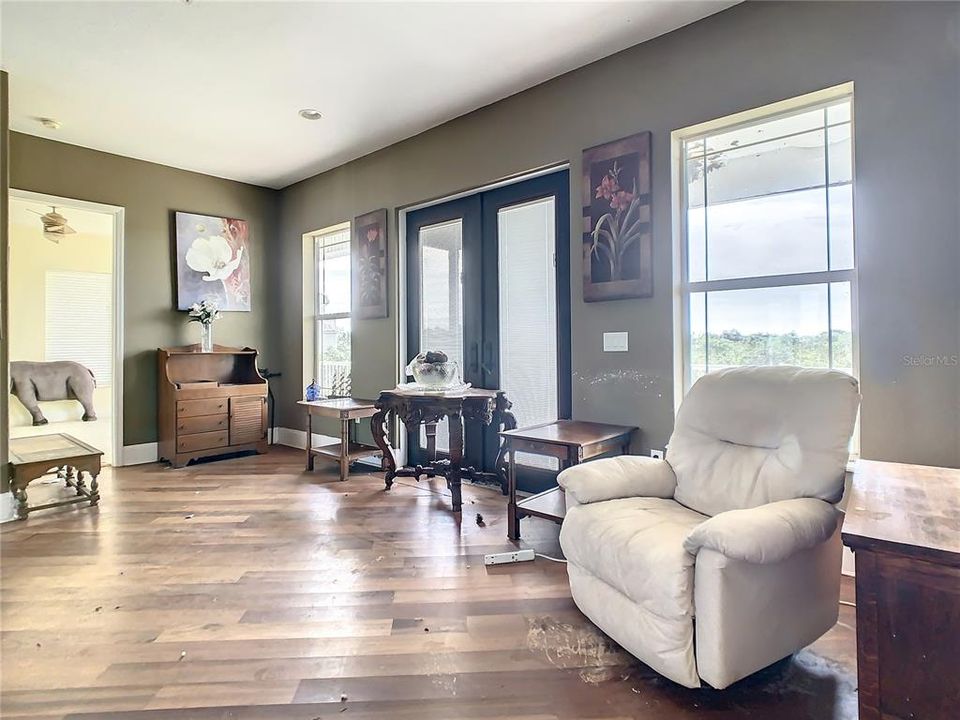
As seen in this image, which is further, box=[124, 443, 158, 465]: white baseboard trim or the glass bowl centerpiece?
box=[124, 443, 158, 465]: white baseboard trim

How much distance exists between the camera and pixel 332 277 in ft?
17.2

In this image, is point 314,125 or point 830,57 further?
point 314,125

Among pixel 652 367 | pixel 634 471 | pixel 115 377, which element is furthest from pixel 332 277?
pixel 634 471

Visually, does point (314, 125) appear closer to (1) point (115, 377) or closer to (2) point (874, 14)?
(1) point (115, 377)

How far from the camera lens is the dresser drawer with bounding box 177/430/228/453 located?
177 inches

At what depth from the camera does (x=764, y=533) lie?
4.71 feet

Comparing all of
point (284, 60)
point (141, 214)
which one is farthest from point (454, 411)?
point (141, 214)

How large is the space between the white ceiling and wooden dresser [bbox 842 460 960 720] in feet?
8.38

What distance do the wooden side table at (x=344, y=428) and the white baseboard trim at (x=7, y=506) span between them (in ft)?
6.04

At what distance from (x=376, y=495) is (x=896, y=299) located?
123 inches

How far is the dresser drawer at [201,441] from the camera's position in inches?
177

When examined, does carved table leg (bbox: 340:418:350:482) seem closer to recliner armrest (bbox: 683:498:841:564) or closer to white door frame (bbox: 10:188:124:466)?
white door frame (bbox: 10:188:124:466)

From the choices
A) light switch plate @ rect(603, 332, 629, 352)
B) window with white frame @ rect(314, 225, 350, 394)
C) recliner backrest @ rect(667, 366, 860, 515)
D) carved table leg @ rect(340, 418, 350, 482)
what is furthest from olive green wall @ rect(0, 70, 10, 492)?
recliner backrest @ rect(667, 366, 860, 515)

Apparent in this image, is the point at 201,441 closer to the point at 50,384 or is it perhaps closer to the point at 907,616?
the point at 50,384
